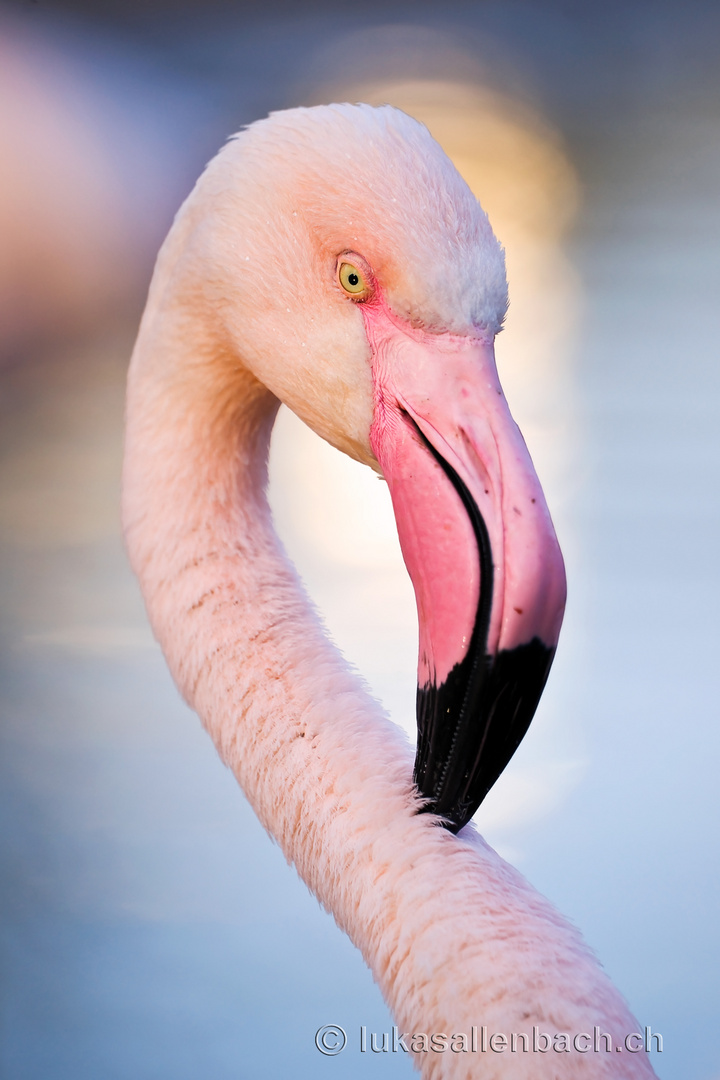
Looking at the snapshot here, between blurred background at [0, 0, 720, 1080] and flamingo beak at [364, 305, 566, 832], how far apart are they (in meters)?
1.17

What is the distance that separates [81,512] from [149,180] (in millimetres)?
1255

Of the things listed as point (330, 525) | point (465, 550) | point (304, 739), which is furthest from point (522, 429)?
point (465, 550)

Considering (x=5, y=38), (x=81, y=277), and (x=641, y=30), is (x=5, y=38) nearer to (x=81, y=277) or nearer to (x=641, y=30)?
(x=81, y=277)

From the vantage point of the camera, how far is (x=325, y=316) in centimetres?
72

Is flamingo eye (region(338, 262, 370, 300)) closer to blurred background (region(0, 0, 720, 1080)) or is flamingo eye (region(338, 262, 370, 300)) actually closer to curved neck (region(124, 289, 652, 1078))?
curved neck (region(124, 289, 652, 1078))

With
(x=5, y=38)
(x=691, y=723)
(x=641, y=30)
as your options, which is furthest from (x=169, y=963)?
(x=641, y=30)

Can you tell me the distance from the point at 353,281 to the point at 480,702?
1.08ft

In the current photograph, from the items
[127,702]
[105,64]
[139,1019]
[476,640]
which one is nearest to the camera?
[476,640]

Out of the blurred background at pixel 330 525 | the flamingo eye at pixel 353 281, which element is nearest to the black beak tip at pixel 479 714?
the flamingo eye at pixel 353 281

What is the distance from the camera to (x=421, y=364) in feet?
2.19

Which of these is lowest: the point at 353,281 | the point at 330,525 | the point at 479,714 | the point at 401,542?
the point at 479,714

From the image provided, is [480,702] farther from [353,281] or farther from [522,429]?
[522,429]

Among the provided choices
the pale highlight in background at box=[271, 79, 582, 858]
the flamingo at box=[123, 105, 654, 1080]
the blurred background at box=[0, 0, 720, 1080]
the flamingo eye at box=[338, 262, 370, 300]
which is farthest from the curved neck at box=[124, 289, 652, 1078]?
the pale highlight in background at box=[271, 79, 582, 858]

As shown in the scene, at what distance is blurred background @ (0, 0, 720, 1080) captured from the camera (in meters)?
1.71
